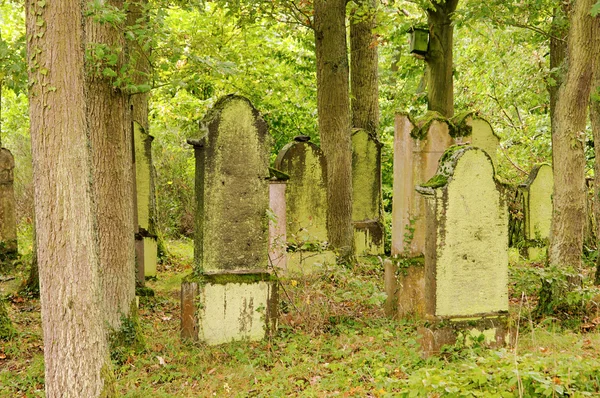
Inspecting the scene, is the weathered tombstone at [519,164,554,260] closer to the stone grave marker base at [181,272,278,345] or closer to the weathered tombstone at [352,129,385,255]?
the weathered tombstone at [352,129,385,255]

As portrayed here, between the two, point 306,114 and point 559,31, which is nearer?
point 559,31

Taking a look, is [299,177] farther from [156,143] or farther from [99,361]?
[156,143]

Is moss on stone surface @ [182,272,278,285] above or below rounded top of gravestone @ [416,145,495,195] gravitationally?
below

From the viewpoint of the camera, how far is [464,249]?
5996mm

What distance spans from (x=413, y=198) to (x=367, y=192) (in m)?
4.72

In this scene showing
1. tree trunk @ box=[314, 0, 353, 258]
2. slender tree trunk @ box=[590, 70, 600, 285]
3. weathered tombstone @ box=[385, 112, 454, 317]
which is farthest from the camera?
tree trunk @ box=[314, 0, 353, 258]

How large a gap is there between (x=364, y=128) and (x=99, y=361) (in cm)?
884

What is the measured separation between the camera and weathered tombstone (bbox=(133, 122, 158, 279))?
33.2ft

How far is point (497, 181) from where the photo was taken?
6.11 meters

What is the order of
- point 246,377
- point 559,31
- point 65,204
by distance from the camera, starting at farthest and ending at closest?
point 559,31 → point 246,377 → point 65,204

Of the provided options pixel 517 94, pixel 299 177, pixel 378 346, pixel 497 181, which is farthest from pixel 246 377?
pixel 517 94

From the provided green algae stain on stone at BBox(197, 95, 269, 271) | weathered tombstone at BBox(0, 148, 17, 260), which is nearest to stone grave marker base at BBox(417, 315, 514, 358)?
green algae stain on stone at BBox(197, 95, 269, 271)

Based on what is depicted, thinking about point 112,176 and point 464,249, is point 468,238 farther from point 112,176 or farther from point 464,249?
point 112,176

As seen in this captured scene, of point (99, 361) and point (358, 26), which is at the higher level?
point (358, 26)
